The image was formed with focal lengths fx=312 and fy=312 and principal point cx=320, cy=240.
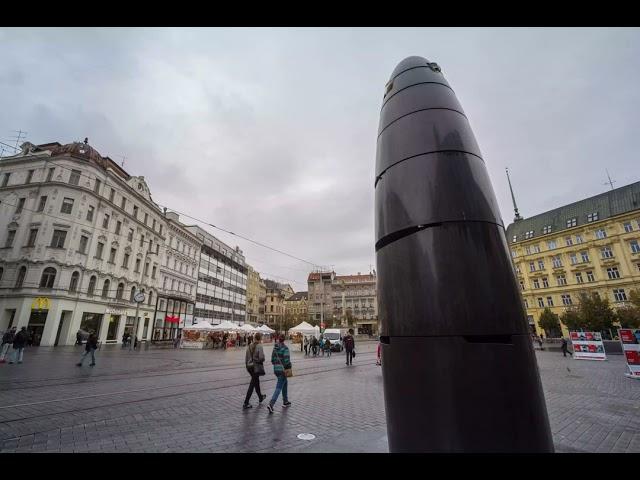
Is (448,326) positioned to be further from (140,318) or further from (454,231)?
(140,318)

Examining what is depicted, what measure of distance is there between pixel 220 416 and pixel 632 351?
16.4 metres

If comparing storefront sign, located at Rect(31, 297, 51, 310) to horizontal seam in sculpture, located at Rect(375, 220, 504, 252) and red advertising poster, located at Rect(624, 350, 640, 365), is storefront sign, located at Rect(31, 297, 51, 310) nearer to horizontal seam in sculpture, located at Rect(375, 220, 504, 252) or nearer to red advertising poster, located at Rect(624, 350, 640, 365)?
horizontal seam in sculpture, located at Rect(375, 220, 504, 252)

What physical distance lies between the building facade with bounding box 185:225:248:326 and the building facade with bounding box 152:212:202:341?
2.34 meters

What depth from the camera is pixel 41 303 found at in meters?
25.0

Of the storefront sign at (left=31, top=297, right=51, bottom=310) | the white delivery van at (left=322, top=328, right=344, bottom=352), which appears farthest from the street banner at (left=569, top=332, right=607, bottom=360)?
the storefront sign at (left=31, top=297, right=51, bottom=310)

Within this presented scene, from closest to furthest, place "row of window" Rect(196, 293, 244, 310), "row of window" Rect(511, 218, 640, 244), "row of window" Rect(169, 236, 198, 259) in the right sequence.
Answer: "row of window" Rect(511, 218, 640, 244) → "row of window" Rect(169, 236, 198, 259) → "row of window" Rect(196, 293, 244, 310)

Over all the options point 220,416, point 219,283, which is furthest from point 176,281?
point 220,416

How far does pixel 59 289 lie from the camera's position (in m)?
29.4

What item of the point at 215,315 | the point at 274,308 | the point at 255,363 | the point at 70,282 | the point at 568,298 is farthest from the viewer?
the point at 274,308

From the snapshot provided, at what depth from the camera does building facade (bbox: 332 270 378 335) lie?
84.1 m

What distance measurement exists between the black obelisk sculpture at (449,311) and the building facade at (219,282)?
184ft

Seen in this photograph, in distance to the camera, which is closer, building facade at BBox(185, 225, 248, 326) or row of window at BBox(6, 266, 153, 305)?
row of window at BBox(6, 266, 153, 305)

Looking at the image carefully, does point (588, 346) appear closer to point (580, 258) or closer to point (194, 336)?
point (194, 336)
